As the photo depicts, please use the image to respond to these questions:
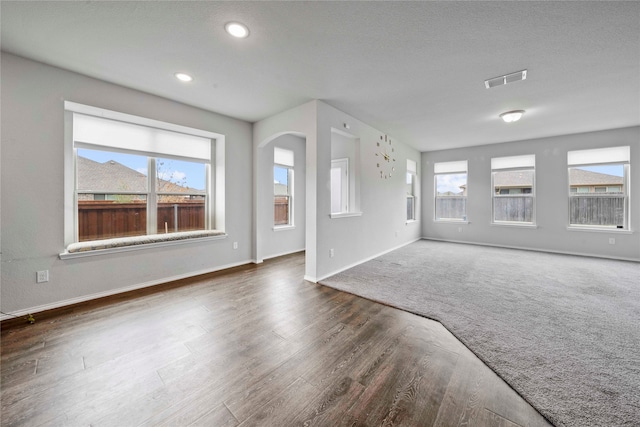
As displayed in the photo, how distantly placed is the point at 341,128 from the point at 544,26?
2494 mm

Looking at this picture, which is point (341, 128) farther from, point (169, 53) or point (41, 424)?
point (41, 424)

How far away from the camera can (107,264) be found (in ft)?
9.97

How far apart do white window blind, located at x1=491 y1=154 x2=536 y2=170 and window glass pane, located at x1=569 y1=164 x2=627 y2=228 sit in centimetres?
72

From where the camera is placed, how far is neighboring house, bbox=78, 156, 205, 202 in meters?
3.12

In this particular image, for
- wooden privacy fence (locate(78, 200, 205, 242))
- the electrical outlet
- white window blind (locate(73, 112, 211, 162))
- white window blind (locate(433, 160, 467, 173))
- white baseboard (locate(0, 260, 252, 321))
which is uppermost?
white window blind (locate(433, 160, 467, 173))

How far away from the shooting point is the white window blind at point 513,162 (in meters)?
5.71

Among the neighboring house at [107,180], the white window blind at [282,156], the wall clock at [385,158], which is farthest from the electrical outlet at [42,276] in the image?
the wall clock at [385,158]

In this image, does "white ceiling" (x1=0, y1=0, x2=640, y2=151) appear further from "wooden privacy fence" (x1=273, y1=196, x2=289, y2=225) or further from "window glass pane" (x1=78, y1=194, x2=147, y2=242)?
"wooden privacy fence" (x1=273, y1=196, x2=289, y2=225)

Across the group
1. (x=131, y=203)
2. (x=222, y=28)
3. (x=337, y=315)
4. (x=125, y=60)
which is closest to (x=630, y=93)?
(x=337, y=315)

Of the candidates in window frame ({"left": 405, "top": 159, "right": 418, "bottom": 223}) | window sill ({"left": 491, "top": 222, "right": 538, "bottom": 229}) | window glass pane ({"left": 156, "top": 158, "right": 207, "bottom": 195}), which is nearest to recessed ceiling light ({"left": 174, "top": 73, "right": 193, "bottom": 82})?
window glass pane ({"left": 156, "top": 158, "right": 207, "bottom": 195})

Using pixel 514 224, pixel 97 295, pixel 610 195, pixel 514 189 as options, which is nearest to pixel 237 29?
pixel 97 295

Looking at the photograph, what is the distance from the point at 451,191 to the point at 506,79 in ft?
14.5

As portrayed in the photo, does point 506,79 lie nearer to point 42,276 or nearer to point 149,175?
point 149,175

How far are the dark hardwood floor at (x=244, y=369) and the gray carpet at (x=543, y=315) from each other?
223mm
